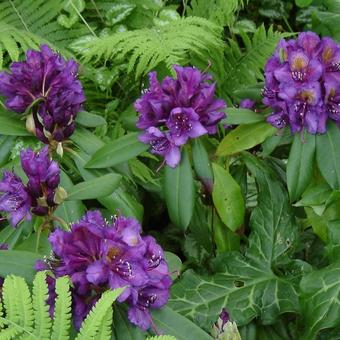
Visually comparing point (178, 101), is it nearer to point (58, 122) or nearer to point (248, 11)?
point (58, 122)

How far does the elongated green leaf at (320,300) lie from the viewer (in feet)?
4.50

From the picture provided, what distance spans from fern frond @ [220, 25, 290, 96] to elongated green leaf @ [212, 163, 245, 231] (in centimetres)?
64

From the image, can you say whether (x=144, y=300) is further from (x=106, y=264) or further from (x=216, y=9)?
(x=216, y=9)

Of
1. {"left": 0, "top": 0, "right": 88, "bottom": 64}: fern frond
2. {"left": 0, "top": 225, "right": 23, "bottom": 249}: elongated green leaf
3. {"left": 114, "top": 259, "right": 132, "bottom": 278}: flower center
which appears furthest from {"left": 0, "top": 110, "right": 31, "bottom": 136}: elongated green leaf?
{"left": 0, "top": 0, "right": 88, "bottom": 64}: fern frond

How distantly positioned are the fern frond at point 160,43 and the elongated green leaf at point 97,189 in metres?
0.65

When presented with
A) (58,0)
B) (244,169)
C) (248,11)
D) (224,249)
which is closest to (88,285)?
(224,249)

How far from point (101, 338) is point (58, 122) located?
620mm

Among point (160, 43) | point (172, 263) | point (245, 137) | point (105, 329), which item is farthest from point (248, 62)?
point (105, 329)

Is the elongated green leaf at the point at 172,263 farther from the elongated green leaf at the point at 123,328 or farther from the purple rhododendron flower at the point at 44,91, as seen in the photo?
the purple rhododendron flower at the point at 44,91

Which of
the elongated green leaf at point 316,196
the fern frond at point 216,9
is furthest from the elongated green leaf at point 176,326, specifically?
the fern frond at point 216,9

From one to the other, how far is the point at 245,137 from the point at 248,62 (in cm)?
Result: 68

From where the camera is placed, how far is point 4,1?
94.7 inches

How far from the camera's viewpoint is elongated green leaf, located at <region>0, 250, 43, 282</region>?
1141mm

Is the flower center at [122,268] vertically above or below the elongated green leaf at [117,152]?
above
